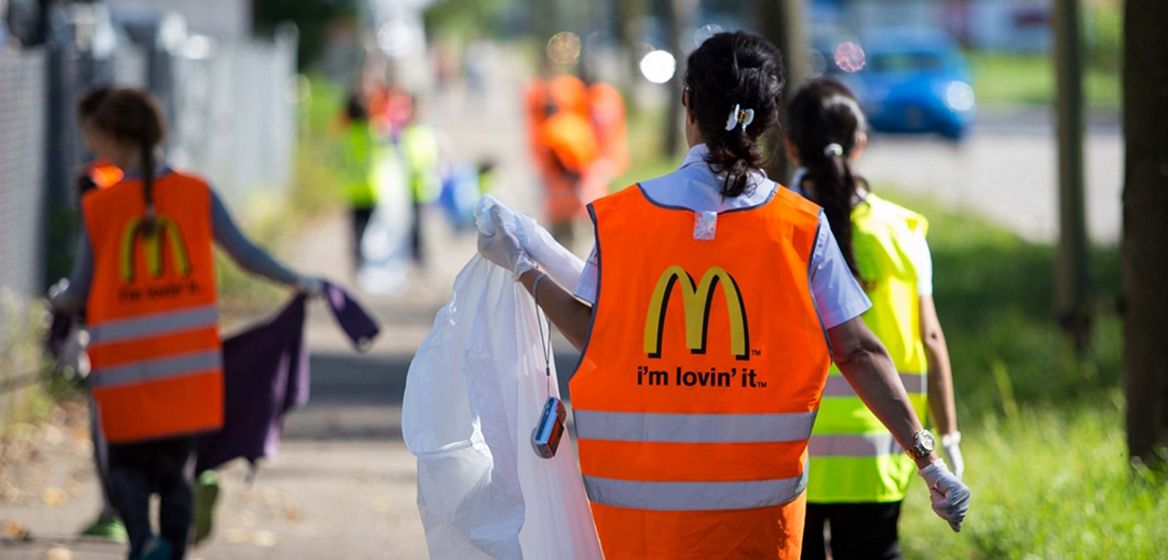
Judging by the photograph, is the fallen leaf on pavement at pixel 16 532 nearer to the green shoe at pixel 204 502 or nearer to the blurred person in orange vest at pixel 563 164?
the green shoe at pixel 204 502

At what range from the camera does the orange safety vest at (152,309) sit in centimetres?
569

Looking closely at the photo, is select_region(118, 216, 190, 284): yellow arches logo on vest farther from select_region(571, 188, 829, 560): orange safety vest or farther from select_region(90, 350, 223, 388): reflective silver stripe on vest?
select_region(571, 188, 829, 560): orange safety vest

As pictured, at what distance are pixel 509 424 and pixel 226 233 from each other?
81.7 inches

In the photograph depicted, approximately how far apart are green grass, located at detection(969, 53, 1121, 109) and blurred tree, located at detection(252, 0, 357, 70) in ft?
50.6

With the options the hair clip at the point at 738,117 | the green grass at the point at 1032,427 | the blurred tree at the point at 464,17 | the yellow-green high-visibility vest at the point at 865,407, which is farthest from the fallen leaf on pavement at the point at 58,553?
the blurred tree at the point at 464,17

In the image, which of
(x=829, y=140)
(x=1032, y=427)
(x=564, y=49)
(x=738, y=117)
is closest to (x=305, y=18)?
(x=564, y=49)

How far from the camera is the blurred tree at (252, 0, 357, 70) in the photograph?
114 ft

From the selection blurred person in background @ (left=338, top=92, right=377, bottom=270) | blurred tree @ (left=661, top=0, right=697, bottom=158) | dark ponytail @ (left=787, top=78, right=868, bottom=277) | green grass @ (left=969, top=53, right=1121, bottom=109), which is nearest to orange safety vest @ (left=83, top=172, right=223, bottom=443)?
dark ponytail @ (left=787, top=78, right=868, bottom=277)

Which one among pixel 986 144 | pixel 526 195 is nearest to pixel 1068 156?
pixel 526 195

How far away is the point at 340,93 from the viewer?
124 feet

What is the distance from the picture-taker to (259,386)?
20.8 feet

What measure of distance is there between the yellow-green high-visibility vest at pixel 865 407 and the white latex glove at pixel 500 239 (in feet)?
3.37

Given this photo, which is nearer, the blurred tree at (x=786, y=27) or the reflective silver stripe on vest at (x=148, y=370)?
the reflective silver stripe on vest at (x=148, y=370)

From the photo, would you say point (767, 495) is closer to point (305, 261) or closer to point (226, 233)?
point (226, 233)
